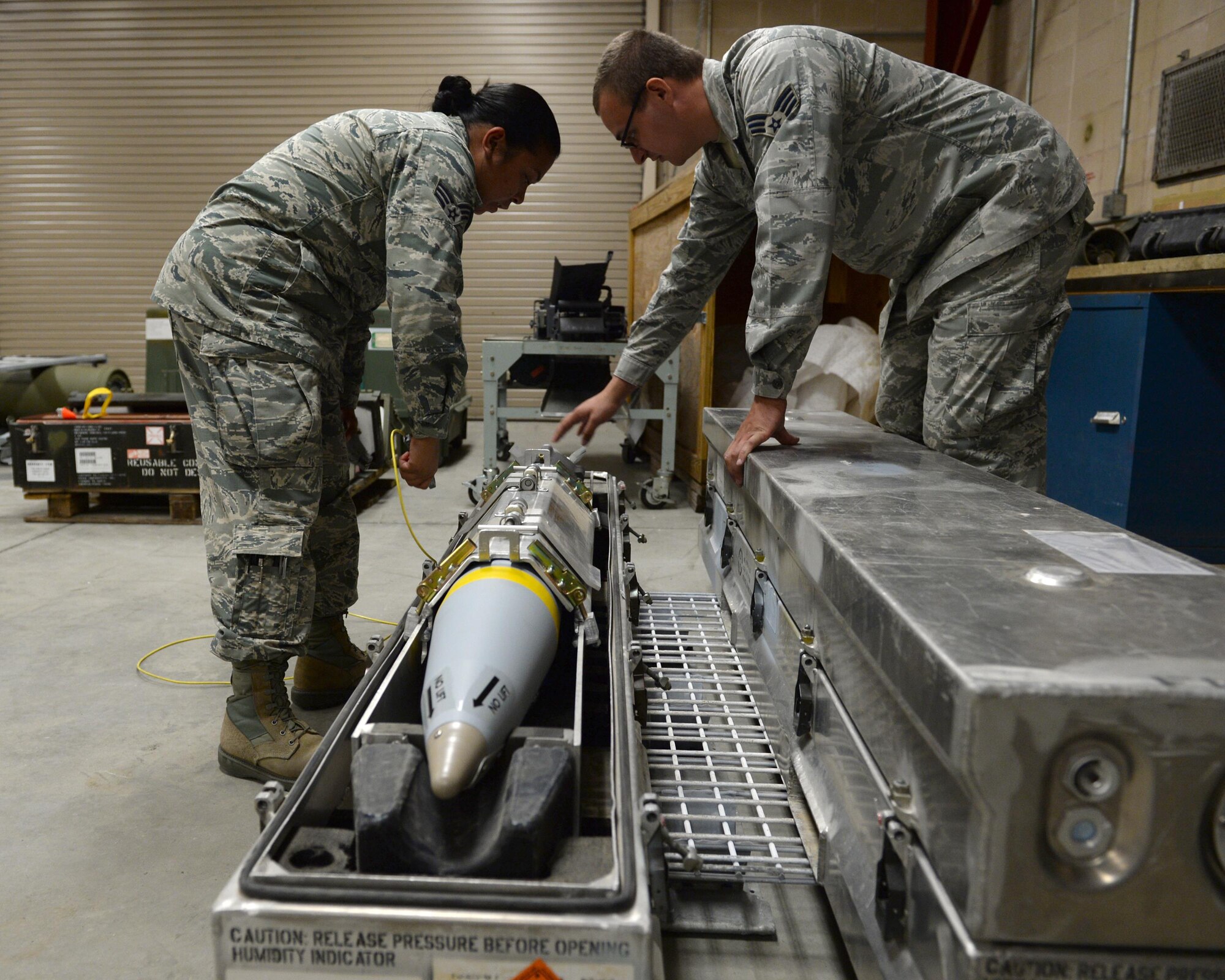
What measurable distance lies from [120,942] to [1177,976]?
1.34 meters

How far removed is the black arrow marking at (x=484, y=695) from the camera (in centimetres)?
98

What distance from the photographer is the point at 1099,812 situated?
666 millimetres

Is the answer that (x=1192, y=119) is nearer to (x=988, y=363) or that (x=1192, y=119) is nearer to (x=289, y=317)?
(x=988, y=363)

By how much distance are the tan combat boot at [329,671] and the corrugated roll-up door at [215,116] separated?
5.30m

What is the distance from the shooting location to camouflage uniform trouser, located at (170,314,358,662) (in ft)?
5.26

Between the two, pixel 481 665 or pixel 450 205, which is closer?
pixel 481 665

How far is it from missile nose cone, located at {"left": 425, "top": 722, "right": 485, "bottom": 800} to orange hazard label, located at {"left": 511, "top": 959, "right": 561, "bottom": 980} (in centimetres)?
21

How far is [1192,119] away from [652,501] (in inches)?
118

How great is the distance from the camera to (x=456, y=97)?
1.81 meters

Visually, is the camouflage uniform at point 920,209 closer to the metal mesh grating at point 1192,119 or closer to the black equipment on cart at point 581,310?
the black equipment on cart at point 581,310

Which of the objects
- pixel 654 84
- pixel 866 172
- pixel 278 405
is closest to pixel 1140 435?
pixel 866 172

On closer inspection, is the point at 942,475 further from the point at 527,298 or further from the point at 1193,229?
the point at 527,298

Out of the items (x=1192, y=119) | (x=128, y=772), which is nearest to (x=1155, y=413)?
(x=1192, y=119)

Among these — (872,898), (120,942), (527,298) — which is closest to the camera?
(872,898)
